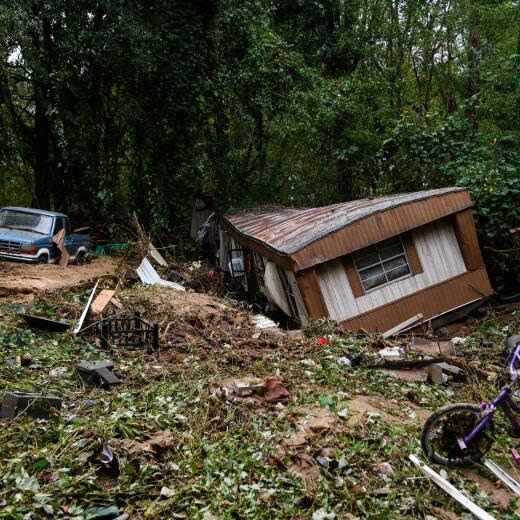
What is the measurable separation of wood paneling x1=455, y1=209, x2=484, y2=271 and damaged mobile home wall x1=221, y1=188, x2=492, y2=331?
0.08 feet

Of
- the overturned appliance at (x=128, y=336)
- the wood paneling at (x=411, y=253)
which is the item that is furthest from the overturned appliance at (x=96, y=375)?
the wood paneling at (x=411, y=253)

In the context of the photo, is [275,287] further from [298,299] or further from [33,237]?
[33,237]

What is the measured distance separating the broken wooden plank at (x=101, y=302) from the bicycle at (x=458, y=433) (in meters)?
6.58

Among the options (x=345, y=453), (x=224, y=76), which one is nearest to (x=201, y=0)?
(x=224, y=76)

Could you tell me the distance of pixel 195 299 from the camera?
12.4m

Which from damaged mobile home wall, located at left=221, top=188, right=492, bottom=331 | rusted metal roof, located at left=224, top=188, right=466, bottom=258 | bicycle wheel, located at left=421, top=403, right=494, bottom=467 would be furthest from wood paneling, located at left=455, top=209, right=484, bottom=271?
bicycle wheel, located at left=421, top=403, right=494, bottom=467

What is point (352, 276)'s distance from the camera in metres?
12.3

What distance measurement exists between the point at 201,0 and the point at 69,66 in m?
5.22

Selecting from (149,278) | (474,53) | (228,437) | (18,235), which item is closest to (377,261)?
(149,278)

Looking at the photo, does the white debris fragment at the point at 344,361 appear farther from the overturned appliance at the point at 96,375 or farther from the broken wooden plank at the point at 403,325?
the broken wooden plank at the point at 403,325

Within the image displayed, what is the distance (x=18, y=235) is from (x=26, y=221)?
924 millimetres

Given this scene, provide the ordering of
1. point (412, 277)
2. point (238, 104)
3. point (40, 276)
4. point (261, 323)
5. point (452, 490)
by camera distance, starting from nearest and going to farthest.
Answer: point (452, 490) → point (261, 323) → point (412, 277) → point (40, 276) → point (238, 104)

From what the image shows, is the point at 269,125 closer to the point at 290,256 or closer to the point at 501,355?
the point at 290,256

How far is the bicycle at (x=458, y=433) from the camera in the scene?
5125 millimetres
